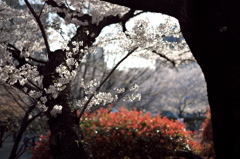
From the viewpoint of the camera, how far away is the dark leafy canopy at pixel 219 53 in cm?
200

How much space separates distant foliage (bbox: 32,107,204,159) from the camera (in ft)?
21.1

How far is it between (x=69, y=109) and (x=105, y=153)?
2668 mm

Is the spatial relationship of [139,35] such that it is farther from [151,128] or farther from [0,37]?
[151,128]

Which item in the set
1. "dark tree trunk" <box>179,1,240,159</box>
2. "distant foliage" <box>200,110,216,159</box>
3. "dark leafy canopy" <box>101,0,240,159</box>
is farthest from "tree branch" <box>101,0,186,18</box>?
"distant foliage" <box>200,110,216,159</box>

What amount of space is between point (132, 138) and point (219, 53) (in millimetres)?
4837

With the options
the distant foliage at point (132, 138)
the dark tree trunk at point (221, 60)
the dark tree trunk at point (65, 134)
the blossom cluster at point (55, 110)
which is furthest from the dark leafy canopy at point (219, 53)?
the distant foliage at point (132, 138)

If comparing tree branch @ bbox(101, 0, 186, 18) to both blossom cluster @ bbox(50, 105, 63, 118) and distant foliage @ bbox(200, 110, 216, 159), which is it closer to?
blossom cluster @ bbox(50, 105, 63, 118)

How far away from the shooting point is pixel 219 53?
206 centimetres

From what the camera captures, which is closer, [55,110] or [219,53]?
[219,53]

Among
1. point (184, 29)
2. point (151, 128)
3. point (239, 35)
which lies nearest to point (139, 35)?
point (184, 29)

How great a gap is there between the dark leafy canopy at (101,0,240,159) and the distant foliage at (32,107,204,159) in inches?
173

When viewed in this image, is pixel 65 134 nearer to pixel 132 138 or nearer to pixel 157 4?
pixel 157 4

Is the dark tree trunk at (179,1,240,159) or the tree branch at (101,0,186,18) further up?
the tree branch at (101,0,186,18)

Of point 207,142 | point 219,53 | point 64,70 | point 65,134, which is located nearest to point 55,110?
point 65,134
